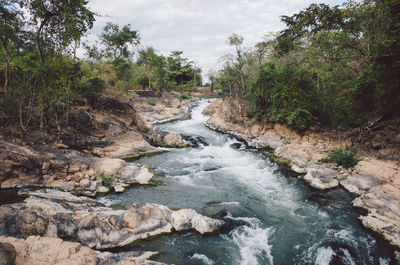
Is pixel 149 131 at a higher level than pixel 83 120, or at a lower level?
lower

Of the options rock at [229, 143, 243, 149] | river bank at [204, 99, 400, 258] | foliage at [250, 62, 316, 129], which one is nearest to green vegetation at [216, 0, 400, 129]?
foliage at [250, 62, 316, 129]

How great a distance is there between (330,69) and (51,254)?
54.0 feet

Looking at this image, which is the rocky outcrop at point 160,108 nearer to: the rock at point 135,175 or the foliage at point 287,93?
the foliage at point 287,93

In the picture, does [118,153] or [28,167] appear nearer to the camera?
[28,167]

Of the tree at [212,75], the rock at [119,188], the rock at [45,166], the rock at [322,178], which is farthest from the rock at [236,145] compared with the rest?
the tree at [212,75]

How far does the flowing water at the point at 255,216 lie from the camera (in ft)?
18.6

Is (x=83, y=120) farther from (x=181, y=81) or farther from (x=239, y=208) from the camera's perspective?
(x=181, y=81)

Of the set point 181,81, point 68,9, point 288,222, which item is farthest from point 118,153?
point 181,81

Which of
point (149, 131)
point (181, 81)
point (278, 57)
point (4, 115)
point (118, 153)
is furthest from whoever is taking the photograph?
point (181, 81)

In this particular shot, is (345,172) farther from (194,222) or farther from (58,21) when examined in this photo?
(58,21)

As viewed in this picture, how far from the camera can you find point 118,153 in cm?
1312

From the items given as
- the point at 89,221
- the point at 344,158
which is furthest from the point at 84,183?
the point at 344,158

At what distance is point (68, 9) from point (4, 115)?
591cm

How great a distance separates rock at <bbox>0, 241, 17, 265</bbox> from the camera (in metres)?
3.66
